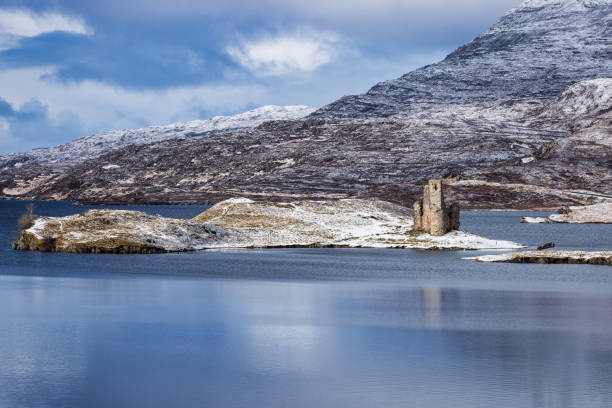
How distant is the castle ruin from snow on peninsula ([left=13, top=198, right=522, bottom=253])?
3.36ft

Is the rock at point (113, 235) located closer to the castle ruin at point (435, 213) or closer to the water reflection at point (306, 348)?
the castle ruin at point (435, 213)

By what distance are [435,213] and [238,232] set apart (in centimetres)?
2012

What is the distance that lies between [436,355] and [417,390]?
5.38 m

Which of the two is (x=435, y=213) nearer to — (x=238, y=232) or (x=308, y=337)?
(x=238, y=232)

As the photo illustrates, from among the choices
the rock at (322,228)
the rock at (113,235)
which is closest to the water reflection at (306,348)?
the rock at (113,235)

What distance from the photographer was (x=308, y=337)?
33219mm

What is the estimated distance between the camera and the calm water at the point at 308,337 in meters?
24.0

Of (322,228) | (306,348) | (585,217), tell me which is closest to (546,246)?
(322,228)

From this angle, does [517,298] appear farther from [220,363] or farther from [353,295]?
[220,363]

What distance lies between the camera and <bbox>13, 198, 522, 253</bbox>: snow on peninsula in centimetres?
7719

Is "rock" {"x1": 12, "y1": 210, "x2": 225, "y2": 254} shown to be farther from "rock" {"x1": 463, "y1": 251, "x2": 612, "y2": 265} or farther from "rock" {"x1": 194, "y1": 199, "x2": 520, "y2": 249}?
"rock" {"x1": 463, "y1": 251, "x2": 612, "y2": 265}

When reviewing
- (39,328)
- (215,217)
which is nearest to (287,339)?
(39,328)

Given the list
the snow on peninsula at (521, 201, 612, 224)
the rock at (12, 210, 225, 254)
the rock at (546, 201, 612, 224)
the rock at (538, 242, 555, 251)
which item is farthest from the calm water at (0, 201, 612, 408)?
A: the rock at (546, 201, 612, 224)

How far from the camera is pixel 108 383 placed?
25.1 metres
